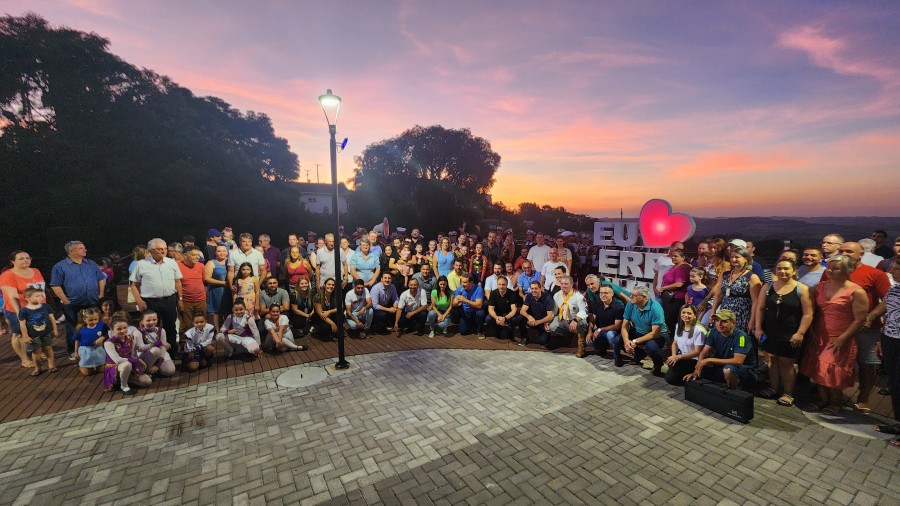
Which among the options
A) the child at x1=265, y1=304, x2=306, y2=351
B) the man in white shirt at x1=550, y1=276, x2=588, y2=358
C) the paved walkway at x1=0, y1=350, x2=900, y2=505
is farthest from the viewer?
the man in white shirt at x1=550, y1=276, x2=588, y2=358

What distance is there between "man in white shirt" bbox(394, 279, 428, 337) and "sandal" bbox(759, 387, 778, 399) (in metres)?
6.09

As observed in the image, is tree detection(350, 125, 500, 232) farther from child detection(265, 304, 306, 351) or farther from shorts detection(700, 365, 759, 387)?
shorts detection(700, 365, 759, 387)

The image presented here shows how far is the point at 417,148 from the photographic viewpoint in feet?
168

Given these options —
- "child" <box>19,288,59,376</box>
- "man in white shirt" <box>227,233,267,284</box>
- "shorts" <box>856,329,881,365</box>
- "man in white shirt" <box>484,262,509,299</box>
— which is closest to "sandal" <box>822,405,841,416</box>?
"shorts" <box>856,329,881,365</box>

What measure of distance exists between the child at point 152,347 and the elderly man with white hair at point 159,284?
1.82 ft

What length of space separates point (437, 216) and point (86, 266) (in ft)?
129

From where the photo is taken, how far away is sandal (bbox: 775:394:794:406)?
16.2 feet

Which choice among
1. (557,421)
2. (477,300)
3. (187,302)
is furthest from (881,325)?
(187,302)

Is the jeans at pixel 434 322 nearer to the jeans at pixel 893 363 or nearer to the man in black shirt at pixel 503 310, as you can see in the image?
the man in black shirt at pixel 503 310

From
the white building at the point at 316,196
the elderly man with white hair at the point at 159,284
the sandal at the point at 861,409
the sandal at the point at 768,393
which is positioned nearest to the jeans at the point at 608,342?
the sandal at the point at 768,393

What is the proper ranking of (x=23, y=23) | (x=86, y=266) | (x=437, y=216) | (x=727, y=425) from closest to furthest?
(x=727, y=425) → (x=86, y=266) → (x=23, y=23) → (x=437, y=216)

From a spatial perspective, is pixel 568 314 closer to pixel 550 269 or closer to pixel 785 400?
pixel 550 269

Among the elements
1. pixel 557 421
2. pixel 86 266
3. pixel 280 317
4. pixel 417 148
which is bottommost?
pixel 557 421

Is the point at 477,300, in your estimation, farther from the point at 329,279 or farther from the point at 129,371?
the point at 129,371
